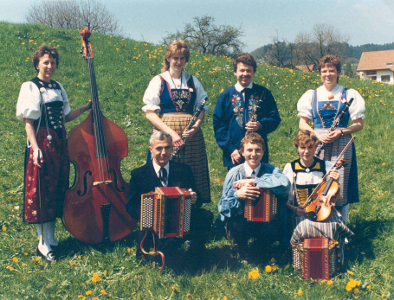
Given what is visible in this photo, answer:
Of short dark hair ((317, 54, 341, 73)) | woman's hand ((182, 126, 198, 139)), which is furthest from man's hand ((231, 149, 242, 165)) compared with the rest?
short dark hair ((317, 54, 341, 73))

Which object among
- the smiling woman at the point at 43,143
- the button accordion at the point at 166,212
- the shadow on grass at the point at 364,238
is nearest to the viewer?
the button accordion at the point at 166,212

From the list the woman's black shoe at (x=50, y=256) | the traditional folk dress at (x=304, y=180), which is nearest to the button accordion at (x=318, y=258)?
the traditional folk dress at (x=304, y=180)

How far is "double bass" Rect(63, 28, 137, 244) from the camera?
11.5ft

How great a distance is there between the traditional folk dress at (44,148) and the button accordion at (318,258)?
246 centimetres

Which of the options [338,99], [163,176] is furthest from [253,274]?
[338,99]

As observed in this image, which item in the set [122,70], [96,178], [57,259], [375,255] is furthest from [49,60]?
[122,70]

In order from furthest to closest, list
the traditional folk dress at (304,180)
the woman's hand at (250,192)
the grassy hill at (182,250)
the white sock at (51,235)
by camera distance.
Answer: the white sock at (51,235) < the traditional folk dress at (304,180) < the woman's hand at (250,192) < the grassy hill at (182,250)

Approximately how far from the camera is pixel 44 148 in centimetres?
349

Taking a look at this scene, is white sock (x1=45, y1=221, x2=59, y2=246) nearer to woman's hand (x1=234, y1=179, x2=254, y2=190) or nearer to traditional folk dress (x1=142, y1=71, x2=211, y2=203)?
traditional folk dress (x1=142, y1=71, x2=211, y2=203)

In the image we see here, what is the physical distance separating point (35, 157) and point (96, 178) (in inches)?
23.5

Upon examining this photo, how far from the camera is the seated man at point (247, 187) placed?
321 centimetres

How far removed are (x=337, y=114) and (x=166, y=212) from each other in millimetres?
2010

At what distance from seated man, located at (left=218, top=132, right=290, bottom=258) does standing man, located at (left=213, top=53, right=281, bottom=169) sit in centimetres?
30

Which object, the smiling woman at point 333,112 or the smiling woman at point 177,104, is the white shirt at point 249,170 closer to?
the smiling woman at point 177,104
